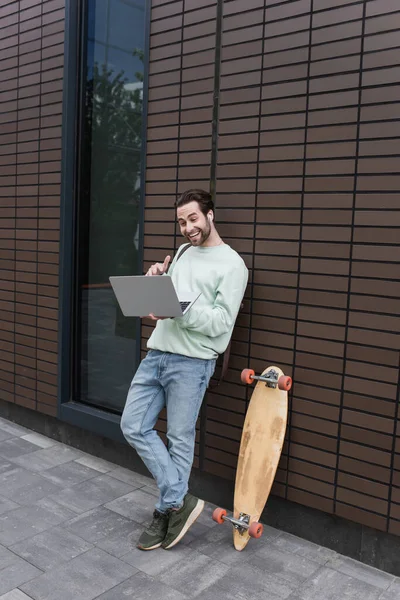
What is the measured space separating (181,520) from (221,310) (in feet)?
3.83

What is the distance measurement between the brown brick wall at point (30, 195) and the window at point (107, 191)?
21 centimetres

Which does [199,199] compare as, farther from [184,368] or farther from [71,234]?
[71,234]

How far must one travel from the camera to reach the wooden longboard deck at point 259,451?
3.12 metres

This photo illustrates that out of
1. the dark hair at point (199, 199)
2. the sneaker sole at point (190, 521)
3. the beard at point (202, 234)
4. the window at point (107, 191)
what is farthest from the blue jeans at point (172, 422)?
the window at point (107, 191)

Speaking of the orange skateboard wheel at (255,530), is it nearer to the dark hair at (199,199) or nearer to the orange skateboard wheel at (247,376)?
the orange skateboard wheel at (247,376)

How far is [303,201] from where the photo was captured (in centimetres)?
314

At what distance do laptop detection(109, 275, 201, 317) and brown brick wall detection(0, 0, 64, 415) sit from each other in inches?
73.1

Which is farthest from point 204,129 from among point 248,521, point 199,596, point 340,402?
point 199,596

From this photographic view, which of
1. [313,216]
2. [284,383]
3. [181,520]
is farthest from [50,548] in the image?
[313,216]

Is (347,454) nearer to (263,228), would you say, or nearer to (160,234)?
(263,228)

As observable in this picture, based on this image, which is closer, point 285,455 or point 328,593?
point 328,593

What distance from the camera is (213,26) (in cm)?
348

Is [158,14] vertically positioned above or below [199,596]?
above

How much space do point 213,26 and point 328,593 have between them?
3.15 m
